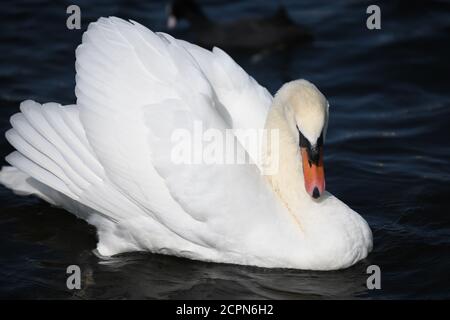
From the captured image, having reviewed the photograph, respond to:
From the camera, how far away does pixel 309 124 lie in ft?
20.8

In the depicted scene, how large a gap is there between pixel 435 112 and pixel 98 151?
4975 millimetres

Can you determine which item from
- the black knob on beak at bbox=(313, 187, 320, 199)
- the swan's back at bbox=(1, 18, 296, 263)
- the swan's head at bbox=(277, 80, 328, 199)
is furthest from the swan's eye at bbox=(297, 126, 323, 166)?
the swan's back at bbox=(1, 18, 296, 263)

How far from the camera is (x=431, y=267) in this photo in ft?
23.1

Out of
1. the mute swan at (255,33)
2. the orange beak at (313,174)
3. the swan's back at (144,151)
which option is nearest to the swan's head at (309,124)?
the orange beak at (313,174)

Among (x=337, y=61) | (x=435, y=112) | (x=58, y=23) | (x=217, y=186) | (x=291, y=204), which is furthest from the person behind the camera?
(x=58, y=23)

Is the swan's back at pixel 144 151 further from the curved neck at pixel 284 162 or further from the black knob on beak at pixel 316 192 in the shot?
the black knob on beak at pixel 316 192

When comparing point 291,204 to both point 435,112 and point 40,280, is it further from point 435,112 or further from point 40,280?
point 435,112

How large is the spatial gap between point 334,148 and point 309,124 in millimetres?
3266

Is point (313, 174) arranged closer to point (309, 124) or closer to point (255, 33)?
point (309, 124)

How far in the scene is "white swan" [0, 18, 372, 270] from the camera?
257 inches

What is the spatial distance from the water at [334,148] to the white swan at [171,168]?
226mm

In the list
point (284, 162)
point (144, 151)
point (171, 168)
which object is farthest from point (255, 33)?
point (171, 168)

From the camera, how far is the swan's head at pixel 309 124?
634cm
